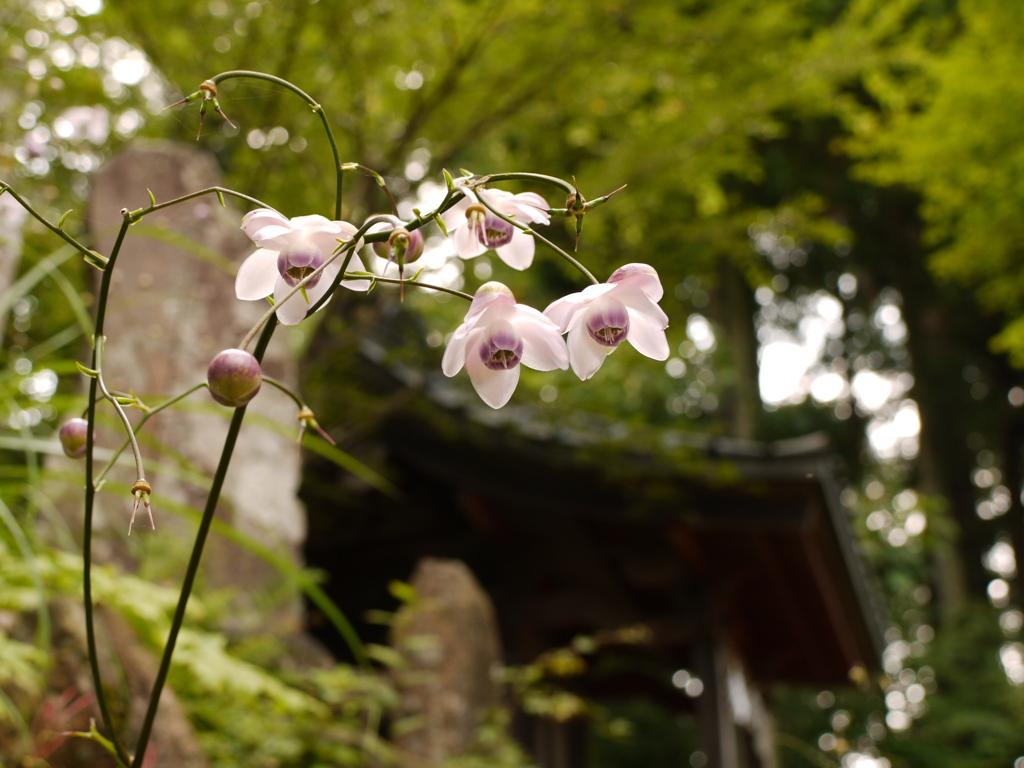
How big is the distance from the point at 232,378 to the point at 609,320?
27cm

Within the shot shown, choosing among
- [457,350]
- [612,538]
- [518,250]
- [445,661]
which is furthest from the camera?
[612,538]

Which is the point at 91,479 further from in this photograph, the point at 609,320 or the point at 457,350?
the point at 609,320

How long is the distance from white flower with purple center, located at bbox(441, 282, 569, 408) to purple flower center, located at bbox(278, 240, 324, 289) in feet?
0.35

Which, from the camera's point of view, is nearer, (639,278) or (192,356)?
(639,278)

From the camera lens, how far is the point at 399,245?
500mm

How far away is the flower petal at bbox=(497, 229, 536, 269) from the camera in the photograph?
71 centimetres

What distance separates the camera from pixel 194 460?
2.95m

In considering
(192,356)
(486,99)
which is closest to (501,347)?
(192,356)

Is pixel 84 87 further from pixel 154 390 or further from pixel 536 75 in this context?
pixel 536 75

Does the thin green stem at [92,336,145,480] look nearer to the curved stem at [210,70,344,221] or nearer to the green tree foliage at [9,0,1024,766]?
the curved stem at [210,70,344,221]

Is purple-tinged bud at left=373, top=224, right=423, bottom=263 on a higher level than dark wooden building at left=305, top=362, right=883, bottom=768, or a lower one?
lower

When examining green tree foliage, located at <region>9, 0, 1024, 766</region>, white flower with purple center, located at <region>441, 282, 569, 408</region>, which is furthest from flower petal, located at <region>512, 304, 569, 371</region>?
green tree foliage, located at <region>9, 0, 1024, 766</region>

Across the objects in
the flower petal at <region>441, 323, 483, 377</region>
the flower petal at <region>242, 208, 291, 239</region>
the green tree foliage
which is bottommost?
the flower petal at <region>441, 323, 483, 377</region>

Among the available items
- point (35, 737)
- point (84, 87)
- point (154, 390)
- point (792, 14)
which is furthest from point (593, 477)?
point (35, 737)
